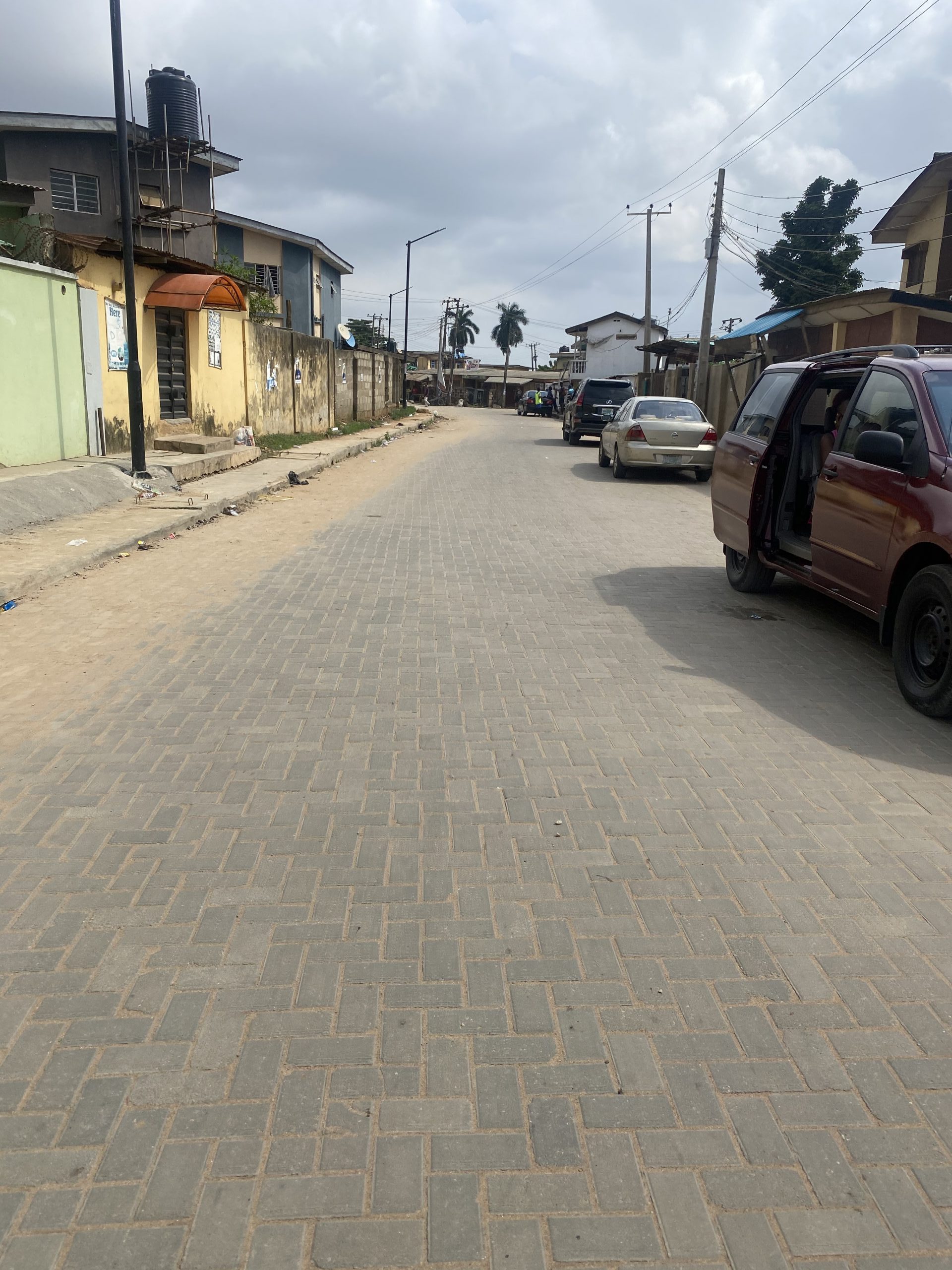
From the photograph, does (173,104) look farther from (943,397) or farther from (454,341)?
(454,341)

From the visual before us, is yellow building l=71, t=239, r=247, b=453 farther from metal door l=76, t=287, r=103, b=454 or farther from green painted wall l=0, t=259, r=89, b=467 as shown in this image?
green painted wall l=0, t=259, r=89, b=467

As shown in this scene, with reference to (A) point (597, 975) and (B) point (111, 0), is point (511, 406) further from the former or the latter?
(A) point (597, 975)

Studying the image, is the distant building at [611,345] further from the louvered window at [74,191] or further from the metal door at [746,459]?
the metal door at [746,459]

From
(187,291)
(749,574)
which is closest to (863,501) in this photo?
(749,574)

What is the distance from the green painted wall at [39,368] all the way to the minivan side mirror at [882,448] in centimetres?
1065

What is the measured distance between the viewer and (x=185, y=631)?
23.5 ft

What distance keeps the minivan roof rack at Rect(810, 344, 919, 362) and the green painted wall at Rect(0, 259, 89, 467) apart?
9.86m

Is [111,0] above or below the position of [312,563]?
above

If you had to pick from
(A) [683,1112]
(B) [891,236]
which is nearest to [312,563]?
(A) [683,1112]

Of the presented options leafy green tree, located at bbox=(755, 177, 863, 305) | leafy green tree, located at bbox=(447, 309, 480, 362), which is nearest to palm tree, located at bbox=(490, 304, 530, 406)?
leafy green tree, located at bbox=(447, 309, 480, 362)

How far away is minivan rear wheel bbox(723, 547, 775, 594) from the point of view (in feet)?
28.4

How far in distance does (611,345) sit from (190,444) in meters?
65.4

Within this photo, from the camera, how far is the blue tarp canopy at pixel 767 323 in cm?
2195

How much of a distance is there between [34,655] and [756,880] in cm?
502
